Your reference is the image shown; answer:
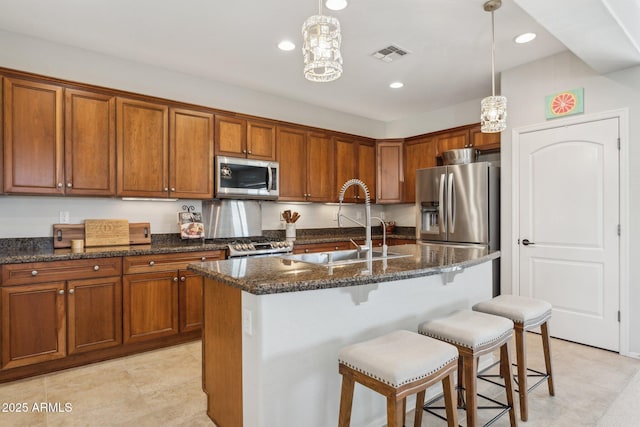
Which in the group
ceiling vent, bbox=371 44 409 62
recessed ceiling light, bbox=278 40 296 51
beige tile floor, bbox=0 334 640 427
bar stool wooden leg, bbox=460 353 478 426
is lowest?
beige tile floor, bbox=0 334 640 427

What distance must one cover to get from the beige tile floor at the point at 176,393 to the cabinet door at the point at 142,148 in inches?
61.6

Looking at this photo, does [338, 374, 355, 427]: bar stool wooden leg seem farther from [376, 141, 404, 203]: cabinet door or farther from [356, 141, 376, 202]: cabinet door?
[376, 141, 404, 203]: cabinet door

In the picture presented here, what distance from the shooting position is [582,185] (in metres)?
3.31

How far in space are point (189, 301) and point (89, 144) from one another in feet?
5.53

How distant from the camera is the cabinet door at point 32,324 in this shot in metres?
2.58

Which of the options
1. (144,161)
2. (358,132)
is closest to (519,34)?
(358,132)

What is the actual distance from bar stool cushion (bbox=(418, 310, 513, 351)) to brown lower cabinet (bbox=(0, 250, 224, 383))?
238 centimetres

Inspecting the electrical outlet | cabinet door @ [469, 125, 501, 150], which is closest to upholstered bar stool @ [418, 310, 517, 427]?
the electrical outlet

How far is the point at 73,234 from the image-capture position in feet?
10.7

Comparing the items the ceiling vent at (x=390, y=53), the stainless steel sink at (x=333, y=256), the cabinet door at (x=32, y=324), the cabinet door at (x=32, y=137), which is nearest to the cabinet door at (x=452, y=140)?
the ceiling vent at (x=390, y=53)

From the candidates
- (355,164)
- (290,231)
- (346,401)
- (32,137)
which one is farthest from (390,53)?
(32,137)

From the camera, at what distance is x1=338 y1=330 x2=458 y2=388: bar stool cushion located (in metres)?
1.35

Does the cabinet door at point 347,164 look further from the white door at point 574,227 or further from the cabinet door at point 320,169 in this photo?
the white door at point 574,227

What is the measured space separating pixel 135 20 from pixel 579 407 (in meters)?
4.25
